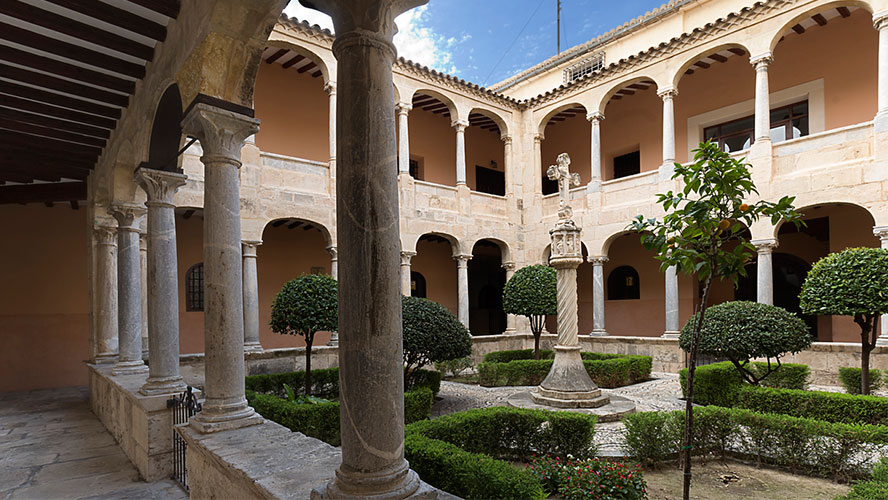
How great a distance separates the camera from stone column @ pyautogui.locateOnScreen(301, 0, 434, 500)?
207 centimetres

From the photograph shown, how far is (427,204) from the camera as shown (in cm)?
1331

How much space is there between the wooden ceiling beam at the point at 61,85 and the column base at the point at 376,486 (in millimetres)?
5329

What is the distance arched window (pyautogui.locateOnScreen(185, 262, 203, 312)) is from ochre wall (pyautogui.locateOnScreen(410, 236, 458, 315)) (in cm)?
637

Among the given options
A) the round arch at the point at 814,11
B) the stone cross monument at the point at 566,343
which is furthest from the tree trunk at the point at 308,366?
the round arch at the point at 814,11

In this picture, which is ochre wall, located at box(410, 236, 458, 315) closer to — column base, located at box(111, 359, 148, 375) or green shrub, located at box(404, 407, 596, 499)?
column base, located at box(111, 359, 148, 375)

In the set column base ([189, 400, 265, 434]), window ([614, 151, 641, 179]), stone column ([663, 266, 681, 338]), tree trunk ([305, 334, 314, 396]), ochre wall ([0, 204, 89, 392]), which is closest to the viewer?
column base ([189, 400, 265, 434])

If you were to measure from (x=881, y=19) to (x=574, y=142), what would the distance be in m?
8.37

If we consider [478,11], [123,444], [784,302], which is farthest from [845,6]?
[478,11]

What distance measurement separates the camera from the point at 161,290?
5309 millimetres

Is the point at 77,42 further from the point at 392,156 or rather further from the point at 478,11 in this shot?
the point at 478,11

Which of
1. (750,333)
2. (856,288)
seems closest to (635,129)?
(750,333)

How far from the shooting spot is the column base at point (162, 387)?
5.22 metres

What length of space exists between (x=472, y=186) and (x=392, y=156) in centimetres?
1488

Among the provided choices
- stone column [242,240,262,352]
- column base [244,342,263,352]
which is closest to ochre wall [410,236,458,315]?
stone column [242,240,262,352]
